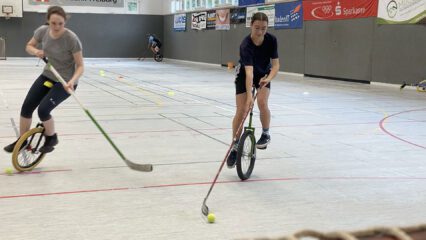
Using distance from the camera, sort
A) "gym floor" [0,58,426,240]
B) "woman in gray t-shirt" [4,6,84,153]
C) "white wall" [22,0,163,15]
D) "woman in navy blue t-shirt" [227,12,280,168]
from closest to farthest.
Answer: "gym floor" [0,58,426,240], "woman in gray t-shirt" [4,6,84,153], "woman in navy blue t-shirt" [227,12,280,168], "white wall" [22,0,163,15]

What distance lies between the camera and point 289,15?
20.5 m

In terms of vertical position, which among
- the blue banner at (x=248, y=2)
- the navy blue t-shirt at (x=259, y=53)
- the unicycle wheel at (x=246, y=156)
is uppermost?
the blue banner at (x=248, y=2)

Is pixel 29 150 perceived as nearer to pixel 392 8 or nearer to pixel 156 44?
pixel 392 8

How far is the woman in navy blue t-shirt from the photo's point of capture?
16.2 feet

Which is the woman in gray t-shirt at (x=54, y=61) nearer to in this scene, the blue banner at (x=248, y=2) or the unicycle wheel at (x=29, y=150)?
the unicycle wheel at (x=29, y=150)

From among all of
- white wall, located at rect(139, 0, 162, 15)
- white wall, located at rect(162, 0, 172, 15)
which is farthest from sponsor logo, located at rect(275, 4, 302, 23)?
white wall, located at rect(139, 0, 162, 15)

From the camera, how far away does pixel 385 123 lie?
858 cm

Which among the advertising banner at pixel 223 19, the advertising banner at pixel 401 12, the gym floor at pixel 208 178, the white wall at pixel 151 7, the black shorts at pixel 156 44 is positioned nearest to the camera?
the gym floor at pixel 208 178

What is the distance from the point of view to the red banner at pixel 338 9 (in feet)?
54.5

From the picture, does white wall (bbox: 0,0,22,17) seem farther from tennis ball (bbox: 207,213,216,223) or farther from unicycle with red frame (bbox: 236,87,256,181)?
tennis ball (bbox: 207,213,216,223)

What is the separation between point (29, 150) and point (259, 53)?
234 centimetres

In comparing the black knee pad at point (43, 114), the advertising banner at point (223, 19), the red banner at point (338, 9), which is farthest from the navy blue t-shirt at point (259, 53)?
the advertising banner at point (223, 19)

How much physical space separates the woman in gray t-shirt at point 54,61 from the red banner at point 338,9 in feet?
43.3

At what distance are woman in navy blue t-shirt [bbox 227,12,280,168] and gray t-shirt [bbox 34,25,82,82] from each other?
151cm
